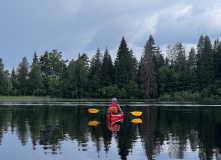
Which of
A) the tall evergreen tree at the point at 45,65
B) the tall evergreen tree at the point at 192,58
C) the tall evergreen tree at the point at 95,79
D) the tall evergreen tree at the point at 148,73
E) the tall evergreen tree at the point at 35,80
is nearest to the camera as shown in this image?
the tall evergreen tree at the point at 148,73

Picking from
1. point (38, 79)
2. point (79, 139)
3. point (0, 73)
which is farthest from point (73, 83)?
point (79, 139)

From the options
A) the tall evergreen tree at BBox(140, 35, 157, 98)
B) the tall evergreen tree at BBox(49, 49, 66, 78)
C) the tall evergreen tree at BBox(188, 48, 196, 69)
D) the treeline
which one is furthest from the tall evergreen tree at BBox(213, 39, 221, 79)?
the tall evergreen tree at BBox(49, 49, 66, 78)

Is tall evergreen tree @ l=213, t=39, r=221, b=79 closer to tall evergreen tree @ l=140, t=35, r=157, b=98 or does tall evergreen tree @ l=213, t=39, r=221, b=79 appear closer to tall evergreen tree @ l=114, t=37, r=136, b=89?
tall evergreen tree @ l=140, t=35, r=157, b=98

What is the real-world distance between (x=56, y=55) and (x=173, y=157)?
120 metres

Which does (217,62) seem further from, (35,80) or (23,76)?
(23,76)

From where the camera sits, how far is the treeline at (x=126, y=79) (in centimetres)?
10050

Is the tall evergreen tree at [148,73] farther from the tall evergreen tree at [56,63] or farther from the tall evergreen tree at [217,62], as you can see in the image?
the tall evergreen tree at [56,63]

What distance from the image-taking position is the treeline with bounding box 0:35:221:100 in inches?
3957

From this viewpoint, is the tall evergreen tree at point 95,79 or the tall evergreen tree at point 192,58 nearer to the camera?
the tall evergreen tree at point 95,79

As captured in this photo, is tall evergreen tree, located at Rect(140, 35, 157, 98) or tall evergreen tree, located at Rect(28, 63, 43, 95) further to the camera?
tall evergreen tree, located at Rect(28, 63, 43, 95)

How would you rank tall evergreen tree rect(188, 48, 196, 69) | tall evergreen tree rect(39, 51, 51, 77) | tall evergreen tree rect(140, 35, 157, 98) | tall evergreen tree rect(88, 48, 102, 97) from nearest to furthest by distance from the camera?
tall evergreen tree rect(140, 35, 157, 98), tall evergreen tree rect(88, 48, 102, 97), tall evergreen tree rect(188, 48, 196, 69), tall evergreen tree rect(39, 51, 51, 77)

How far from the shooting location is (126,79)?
110 m

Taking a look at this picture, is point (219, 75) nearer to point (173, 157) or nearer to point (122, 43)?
point (122, 43)

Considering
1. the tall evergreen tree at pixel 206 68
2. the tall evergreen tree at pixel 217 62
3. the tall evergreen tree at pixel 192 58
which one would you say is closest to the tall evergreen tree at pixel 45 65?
the tall evergreen tree at pixel 192 58
